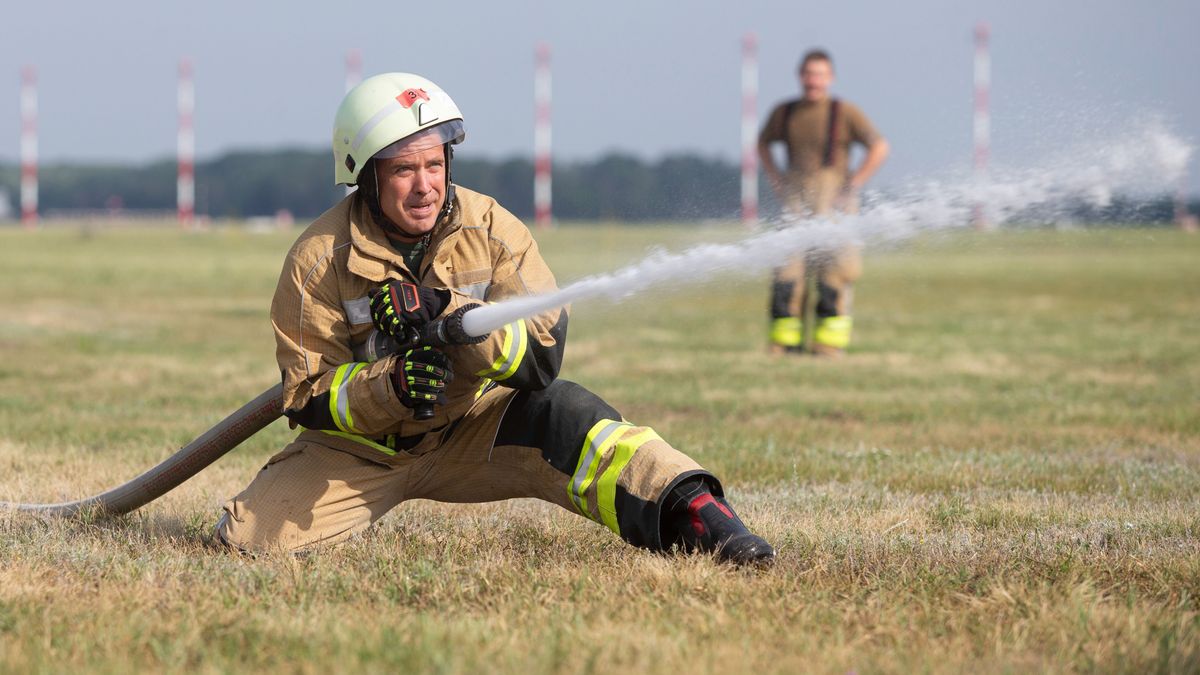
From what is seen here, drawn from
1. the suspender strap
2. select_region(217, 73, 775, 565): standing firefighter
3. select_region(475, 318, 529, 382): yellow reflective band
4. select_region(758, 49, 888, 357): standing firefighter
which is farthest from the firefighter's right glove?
the suspender strap

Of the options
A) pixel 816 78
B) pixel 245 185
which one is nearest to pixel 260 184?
pixel 245 185

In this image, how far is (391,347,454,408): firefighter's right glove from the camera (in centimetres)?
384

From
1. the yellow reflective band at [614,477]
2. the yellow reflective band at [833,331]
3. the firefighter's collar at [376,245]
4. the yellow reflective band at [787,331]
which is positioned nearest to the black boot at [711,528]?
the yellow reflective band at [614,477]

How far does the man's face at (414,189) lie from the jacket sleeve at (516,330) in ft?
0.64

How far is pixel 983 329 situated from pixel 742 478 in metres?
8.09

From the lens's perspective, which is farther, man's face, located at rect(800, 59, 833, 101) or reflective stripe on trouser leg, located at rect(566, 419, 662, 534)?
man's face, located at rect(800, 59, 833, 101)

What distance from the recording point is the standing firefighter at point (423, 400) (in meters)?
3.97

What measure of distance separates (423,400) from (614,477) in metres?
0.59

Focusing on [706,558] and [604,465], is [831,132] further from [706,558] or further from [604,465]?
[706,558]

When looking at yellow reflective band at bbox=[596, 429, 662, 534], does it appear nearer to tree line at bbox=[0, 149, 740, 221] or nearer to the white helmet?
the white helmet

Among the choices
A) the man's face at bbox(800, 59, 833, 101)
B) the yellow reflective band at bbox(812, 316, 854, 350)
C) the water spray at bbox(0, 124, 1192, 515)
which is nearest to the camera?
the water spray at bbox(0, 124, 1192, 515)

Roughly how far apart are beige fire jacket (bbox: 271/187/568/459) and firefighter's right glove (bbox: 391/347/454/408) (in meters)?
0.10

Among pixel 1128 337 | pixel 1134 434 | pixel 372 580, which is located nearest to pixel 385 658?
pixel 372 580

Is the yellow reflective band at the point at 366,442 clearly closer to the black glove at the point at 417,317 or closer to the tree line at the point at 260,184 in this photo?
the black glove at the point at 417,317
